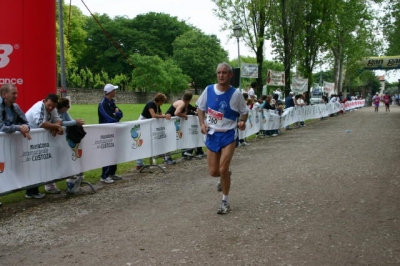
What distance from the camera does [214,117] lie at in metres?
7.08

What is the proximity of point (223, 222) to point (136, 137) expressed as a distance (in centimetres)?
524

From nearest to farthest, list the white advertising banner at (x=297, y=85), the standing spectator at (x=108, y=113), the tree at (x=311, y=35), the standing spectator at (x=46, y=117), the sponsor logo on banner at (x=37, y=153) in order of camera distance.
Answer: the sponsor logo on banner at (x=37, y=153), the standing spectator at (x=46, y=117), the standing spectator at (x=108, y=113), the white advertising banner at (x=297, y=85), the tree at (x=311, y=35)

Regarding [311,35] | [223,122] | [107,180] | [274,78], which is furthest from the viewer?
[311,35]

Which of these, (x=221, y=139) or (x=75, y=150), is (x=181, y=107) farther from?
(x=221, y=139)

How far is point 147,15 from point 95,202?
92560 mm

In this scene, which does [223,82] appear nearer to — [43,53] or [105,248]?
[105,248]

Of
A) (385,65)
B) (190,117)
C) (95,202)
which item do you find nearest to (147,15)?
(385,65)

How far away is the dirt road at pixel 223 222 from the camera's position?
5074 mm

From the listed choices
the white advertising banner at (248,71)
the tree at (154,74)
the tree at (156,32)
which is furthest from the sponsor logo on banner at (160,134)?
the tree at (156,32)

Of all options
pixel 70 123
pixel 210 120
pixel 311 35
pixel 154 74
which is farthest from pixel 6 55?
pixel 154 74

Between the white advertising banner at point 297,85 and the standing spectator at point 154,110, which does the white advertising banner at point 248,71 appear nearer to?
the standing spectator at point 154,110

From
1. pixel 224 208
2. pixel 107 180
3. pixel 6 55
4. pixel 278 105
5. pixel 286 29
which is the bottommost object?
pixel 107 180

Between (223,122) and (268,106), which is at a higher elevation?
(223,122)

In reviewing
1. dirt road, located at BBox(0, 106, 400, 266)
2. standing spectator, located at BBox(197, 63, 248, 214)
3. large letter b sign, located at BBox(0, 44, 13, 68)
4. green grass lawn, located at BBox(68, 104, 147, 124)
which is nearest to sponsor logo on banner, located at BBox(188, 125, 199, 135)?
dirt road, located at BBox(0, 106, 400, 266)
